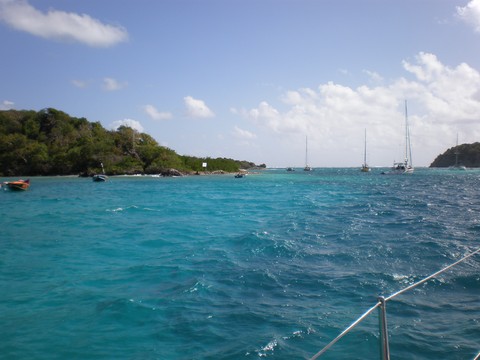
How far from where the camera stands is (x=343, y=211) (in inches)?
1021

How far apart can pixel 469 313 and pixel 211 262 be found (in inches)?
302

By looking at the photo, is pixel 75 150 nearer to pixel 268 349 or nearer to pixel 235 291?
pixel 235 291

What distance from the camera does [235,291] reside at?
9430 millimetres

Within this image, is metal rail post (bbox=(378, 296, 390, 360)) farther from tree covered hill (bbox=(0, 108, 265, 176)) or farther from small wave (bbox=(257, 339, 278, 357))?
tree covered hill (bbox=(0, 108, 265, 176))

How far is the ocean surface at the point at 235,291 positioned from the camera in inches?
263

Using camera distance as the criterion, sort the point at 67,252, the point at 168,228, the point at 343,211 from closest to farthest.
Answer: the point at 67,252 → the point at 168,228 → the point at 343,211

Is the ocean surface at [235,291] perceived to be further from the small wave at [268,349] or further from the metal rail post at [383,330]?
the metal rail post at [383,330]

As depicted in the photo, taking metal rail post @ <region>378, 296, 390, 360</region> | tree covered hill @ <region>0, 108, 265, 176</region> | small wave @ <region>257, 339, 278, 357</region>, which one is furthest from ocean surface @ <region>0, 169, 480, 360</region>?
tree covered hill @ <region>0, 108, 265, 176</region>

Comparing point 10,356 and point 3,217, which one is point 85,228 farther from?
point 10,356

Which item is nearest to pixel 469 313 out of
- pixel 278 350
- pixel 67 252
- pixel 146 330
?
pixel 278 350

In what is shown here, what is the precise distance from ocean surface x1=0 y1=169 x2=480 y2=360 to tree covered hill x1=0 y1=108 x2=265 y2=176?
90.0 m

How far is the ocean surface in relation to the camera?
6.67 meters

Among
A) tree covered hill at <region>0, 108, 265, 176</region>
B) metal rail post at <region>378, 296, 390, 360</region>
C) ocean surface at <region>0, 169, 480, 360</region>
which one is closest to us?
metal rail post at <region>378, 296, 390, 360</region>

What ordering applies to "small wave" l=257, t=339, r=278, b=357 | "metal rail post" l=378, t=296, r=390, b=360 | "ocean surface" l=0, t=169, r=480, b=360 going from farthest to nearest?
1. "ocean surface" l=0, t=169, r=480, b=360
2. "small wave" l=257, t=339, r=278, b=357
3. "metal rail post" l=378, t=296, r=390, b=360
